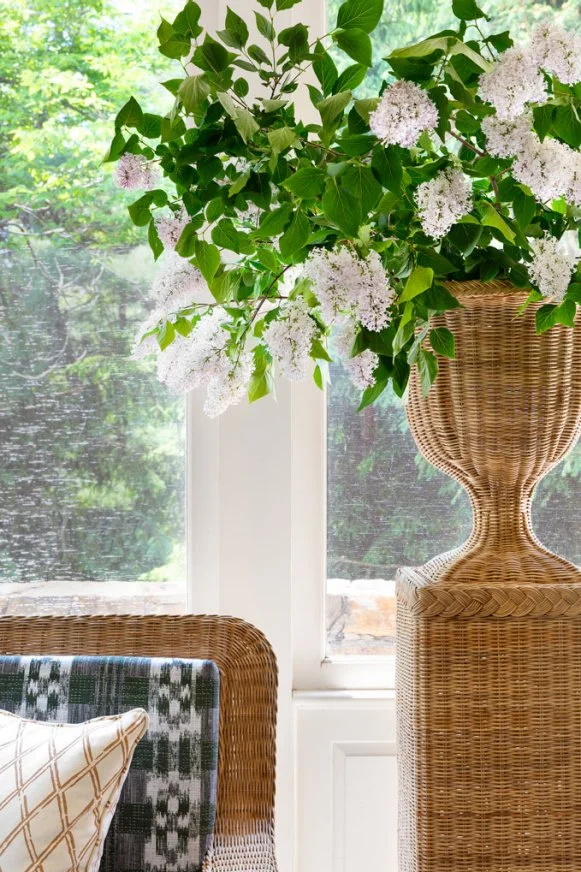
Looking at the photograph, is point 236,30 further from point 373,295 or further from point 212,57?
point 373,295

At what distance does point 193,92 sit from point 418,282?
0.93 ft

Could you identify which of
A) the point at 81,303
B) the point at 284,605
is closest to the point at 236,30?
the point at 81,303

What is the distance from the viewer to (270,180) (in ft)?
2.81

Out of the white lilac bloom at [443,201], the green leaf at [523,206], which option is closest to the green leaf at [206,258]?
the white lilac bloom at [443,201]

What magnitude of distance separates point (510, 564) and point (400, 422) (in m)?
0.60

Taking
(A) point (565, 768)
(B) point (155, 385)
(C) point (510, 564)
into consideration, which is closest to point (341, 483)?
(B) point (155, 385)

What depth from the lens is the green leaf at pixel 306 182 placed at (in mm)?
781

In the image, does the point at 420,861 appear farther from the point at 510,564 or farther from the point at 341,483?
the point at 341,483

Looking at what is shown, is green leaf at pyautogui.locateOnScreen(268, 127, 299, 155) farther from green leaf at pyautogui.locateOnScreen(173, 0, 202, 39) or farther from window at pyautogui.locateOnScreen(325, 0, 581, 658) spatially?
window at pyautogui.locateOnScreen(325, 0, 581, 658)

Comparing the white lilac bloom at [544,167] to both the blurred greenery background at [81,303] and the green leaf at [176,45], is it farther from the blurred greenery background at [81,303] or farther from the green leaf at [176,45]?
the blurred greenery background at [81,303]

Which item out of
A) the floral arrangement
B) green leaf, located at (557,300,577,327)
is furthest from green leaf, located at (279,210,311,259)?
green leaf, located at (557,300,577,327)

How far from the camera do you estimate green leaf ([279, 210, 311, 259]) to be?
2.70ft

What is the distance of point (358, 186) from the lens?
2.52ft

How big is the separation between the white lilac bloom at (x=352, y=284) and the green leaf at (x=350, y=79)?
15cm
